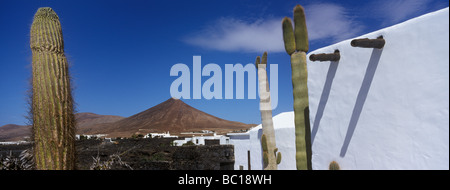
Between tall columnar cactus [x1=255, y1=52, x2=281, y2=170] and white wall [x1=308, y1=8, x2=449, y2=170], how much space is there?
3.50 meters

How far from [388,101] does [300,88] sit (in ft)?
5.48

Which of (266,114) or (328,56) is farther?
(266,114)

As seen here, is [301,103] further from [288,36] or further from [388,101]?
[388,101]

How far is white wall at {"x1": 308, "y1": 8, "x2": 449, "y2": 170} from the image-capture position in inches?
140

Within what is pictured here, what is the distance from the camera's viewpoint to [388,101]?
13.4 feet

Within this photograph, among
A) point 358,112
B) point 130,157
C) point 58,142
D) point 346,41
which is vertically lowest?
point 130,157

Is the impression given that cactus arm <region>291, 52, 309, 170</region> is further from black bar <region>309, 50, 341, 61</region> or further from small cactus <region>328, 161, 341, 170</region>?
small cactus <region>328, 161, 341, 170</region>

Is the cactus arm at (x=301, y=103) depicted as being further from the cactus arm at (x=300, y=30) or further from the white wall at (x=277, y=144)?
the white wall at (x=277, y=144)

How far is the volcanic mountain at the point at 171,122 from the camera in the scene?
62312 mm

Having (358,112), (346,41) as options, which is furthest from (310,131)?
(346,41)

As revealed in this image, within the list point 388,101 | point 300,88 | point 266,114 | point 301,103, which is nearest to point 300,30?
point 300,88

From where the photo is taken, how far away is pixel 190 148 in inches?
763
